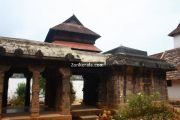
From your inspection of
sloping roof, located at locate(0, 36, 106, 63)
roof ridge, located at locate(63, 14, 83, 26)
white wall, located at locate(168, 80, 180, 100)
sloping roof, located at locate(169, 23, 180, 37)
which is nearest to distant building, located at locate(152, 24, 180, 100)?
white wall, located at locate(168, 80, 180, 100)

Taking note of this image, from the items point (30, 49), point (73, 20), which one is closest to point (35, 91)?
point (30, 49)

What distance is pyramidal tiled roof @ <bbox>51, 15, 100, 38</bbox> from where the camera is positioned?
80.4 ft

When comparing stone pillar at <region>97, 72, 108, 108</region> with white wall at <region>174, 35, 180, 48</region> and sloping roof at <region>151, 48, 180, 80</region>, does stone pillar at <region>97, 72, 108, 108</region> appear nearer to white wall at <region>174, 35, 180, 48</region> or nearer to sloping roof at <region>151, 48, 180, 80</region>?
sloping roof at <region>151, 48, 180, 80</region>

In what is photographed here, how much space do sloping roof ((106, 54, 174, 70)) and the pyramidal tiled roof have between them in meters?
11.8

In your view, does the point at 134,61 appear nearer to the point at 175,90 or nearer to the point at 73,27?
the point at 175,90

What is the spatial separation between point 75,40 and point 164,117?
15543mm

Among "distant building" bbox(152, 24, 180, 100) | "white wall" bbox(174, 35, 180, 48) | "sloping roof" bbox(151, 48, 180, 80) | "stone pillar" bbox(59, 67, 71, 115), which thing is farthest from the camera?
"white wall" bbox(174, 35, 180, 48)

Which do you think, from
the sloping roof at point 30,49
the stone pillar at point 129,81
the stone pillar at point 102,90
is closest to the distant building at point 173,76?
the stone pillar at point 129,81

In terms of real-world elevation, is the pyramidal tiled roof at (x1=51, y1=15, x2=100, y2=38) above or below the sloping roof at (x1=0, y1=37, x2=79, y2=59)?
above

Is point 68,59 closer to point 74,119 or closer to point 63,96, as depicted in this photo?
point 63,96

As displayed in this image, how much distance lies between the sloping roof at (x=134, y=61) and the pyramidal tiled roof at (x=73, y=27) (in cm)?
1182

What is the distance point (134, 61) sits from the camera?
13383mm

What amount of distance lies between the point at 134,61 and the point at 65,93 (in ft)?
15.2

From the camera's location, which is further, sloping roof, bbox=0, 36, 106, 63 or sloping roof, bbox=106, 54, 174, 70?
sloping roof, bbox=106, 54, 174, 70
